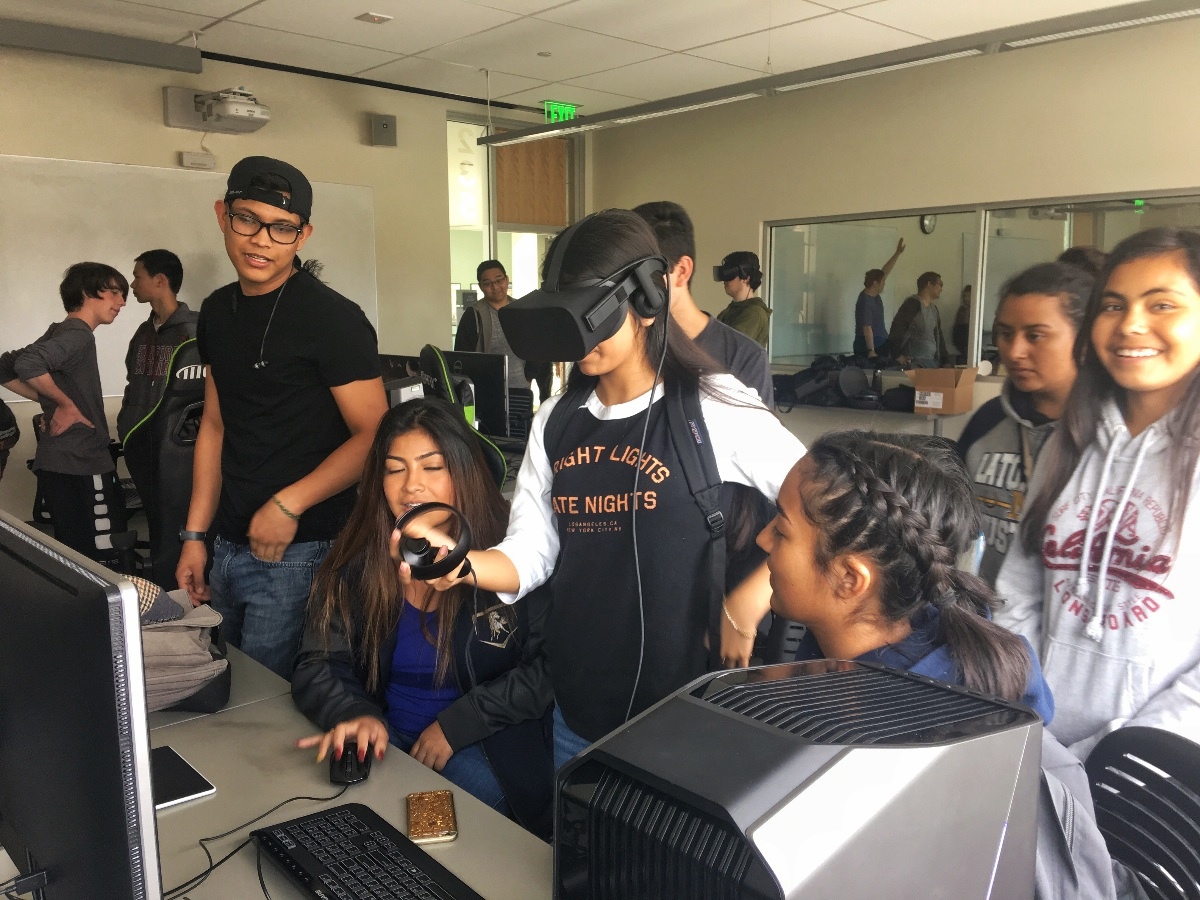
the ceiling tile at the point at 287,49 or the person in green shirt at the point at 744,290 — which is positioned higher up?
the ceiling tile at the point at 287,49

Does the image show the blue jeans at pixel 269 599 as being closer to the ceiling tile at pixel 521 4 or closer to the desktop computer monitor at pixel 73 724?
the desktop computer monitor at pixel 73 724

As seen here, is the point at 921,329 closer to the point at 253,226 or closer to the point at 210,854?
the point at 253,226

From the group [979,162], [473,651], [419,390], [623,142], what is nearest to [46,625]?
[473,651]

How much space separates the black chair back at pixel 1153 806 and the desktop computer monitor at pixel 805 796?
1.95 feet

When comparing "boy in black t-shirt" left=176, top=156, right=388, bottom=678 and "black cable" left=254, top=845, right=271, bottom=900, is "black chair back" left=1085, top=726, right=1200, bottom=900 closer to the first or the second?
"black cable" left=254, top=845, right=271, bottom=900

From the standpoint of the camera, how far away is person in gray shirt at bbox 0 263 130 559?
408cm

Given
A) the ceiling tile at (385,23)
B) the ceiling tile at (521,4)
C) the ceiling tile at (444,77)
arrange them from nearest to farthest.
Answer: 1. the ceiling tile at (521,4)
2. the ceiling tile at (385,23)
3. the ceiling tile at (444,77)

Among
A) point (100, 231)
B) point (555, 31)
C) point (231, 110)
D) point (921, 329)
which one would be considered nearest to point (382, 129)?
point (231, 110)

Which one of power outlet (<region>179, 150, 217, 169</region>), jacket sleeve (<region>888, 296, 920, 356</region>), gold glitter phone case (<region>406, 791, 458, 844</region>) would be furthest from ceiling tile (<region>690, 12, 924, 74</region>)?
gold glitter phone case (<region>406, 791, 458, 844</region>)

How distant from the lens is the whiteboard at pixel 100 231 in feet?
16.4

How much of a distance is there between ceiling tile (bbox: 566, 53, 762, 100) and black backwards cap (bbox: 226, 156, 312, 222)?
4081 mm

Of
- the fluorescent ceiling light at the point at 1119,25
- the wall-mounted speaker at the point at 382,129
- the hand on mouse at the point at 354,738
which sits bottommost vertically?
the hand on mouse at the point at 354,738

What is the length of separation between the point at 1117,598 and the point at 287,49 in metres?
5.43

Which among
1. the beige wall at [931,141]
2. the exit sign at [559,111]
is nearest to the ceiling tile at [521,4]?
the exit sign at [559,111]
